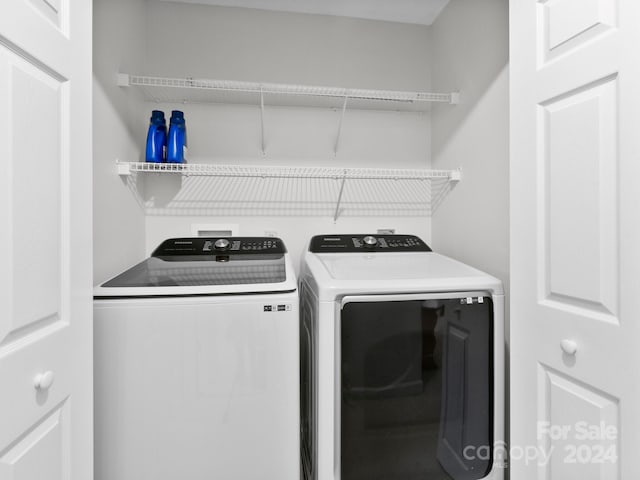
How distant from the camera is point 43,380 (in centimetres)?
89

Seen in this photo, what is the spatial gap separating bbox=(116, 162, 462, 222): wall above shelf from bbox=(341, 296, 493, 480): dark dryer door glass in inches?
36.6

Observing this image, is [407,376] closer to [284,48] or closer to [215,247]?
[215,247]

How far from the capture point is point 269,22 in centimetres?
230

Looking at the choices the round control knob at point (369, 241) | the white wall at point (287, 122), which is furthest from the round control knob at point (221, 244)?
the round control knob at point (369, 241)

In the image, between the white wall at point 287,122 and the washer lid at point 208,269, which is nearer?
the washer lid at point 208,269

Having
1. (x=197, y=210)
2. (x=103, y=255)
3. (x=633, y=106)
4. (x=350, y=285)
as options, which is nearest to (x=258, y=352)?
(x=350, y=285)

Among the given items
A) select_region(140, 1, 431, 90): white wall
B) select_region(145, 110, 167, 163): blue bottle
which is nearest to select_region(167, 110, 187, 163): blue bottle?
select_region(145, 110, 167, 163): blue bottle

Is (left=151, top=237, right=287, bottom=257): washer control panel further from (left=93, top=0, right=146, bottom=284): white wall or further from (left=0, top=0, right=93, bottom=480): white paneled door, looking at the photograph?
(left=0, top=0, right=93, bottom=480): white paneled door

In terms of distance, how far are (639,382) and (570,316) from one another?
0.76 feet

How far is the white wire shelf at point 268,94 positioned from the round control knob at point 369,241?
0.82 m

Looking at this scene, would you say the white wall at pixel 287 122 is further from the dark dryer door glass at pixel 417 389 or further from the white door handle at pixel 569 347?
the white door handle at pixel 569 347

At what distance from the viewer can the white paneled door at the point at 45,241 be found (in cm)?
80

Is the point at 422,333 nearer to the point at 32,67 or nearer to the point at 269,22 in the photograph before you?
the point at 32,67

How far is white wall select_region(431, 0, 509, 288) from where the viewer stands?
1.75 metres
